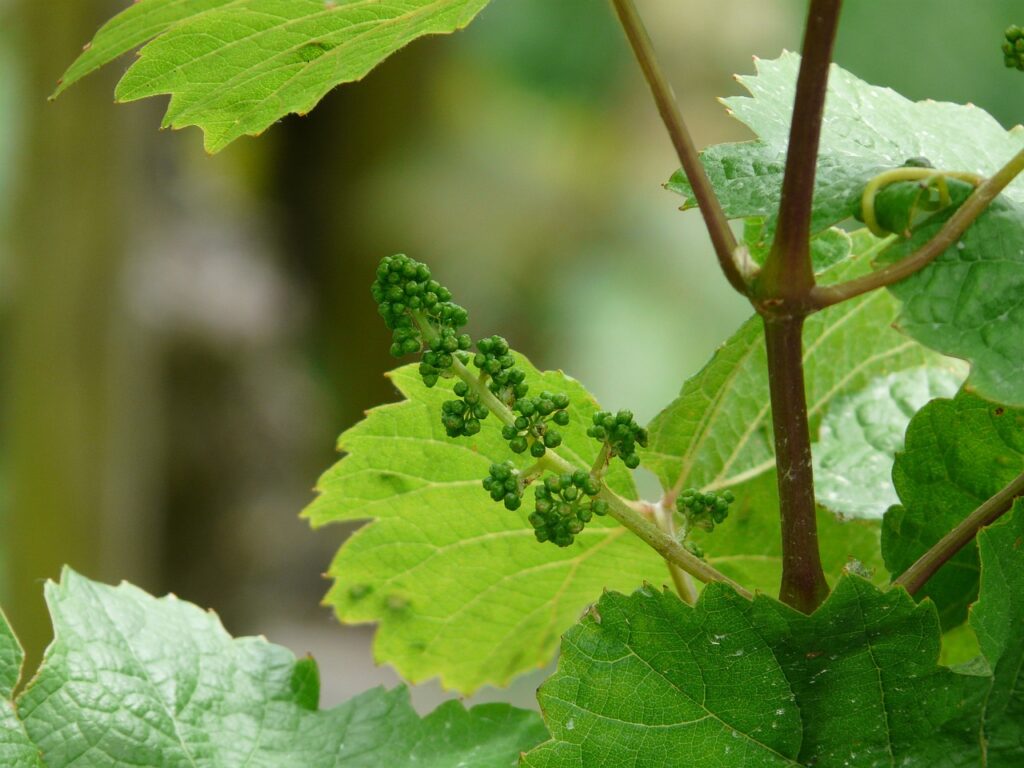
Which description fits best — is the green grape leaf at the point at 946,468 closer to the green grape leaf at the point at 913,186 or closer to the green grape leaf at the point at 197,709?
the green grape leaf at the point at 913,186

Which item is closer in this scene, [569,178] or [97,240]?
[97,240]

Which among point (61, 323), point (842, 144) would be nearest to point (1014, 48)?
point (842, 144)

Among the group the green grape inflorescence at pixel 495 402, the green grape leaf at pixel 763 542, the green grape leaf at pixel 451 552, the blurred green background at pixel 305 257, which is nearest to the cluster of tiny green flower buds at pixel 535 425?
the green grape inflorescence at pixel 495 402

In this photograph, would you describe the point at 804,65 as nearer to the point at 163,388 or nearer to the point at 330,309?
the point at 163,388

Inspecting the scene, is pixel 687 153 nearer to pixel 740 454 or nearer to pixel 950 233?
pixel 950 233

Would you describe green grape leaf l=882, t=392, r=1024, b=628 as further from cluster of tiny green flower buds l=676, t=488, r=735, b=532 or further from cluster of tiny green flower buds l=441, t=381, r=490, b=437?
cluster of tiny green flower buds l=441, t=381, r=490, b=437

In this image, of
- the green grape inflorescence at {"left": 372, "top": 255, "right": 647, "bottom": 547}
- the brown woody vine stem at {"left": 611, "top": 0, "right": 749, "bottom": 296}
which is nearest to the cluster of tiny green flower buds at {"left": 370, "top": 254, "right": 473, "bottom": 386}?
the green grape inflorescence at {"left": 372, "top": 255, "right": 647, "bottom": 547}

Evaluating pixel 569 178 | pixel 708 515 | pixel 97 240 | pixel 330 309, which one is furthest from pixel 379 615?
pixel 569 178
